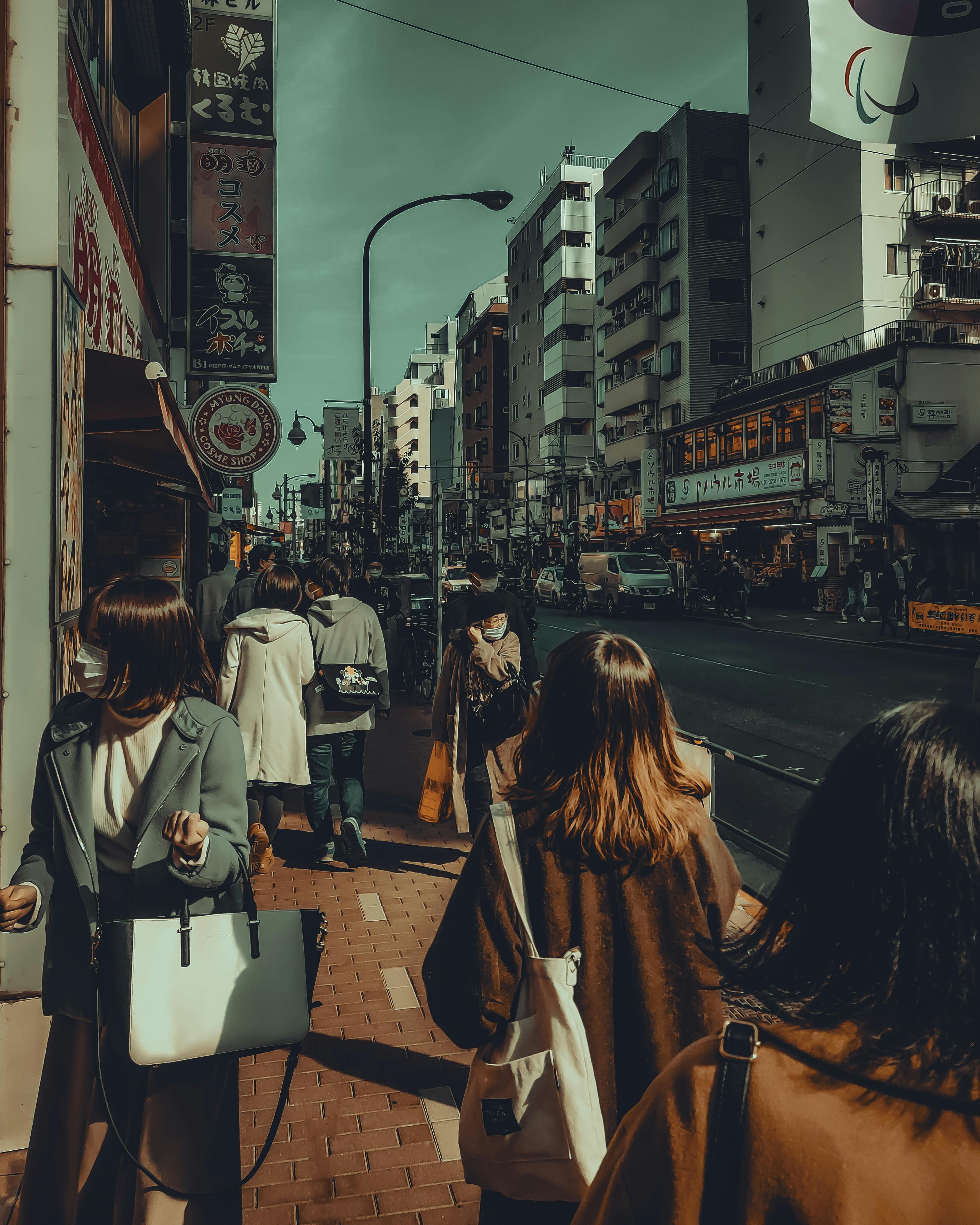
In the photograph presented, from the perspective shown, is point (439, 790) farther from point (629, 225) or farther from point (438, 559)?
point (629, 225)

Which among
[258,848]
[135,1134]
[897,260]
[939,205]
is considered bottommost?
[258,848]

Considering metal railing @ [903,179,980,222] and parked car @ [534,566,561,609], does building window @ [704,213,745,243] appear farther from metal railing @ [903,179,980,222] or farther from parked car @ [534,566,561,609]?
parked car @ [534,566,561,609]

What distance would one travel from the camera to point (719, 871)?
202 cm

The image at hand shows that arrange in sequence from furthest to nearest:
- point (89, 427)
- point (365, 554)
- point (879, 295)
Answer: point (879, 295) < point (365, 554) < point (89, 427)

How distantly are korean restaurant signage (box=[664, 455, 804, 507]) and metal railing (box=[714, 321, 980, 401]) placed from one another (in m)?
3.49

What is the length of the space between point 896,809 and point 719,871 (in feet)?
3.53

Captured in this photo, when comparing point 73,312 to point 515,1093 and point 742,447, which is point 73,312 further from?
point 742,447

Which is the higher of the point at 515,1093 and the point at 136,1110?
the point at 515,1093

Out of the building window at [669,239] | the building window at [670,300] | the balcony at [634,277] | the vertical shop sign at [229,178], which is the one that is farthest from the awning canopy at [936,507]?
the vertical shop sign at [229,178]

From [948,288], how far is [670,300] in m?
16.0

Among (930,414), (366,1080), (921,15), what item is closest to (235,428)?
(921,15)

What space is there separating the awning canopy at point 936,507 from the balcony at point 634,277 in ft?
80.8

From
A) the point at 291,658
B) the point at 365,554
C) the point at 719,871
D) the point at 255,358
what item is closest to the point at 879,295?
the point at 365,554

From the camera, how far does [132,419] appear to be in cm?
538
